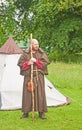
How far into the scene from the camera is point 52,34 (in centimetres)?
2977

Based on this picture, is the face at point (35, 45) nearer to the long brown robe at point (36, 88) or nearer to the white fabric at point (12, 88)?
the long brown robe at point (36, 88)

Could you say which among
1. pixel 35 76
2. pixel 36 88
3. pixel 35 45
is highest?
pixel 35 45

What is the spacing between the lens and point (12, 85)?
1127cm

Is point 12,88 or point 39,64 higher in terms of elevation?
point 39,64

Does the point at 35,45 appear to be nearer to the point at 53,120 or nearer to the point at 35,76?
the point at 35,76

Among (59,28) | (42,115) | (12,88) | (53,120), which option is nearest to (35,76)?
(42,115)

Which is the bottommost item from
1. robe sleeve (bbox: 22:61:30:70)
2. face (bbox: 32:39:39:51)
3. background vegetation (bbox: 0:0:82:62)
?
background vegetation (bbox: 0:0:82:62)

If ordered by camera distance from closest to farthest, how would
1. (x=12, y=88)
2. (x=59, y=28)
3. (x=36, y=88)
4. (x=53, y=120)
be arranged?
(x=36, y=88), (x=53, y=120), (x=12, y=88), (x=59, y=28)

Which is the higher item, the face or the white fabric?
the face

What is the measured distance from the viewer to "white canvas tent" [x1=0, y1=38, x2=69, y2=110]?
1093cm

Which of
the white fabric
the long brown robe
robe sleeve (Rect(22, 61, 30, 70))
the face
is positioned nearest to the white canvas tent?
the white fabric

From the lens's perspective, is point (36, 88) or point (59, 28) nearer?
point (36, 88)

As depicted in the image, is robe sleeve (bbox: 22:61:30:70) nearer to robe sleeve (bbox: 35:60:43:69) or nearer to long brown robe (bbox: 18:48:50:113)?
long brown robe (bbox: 18:48:50:113)

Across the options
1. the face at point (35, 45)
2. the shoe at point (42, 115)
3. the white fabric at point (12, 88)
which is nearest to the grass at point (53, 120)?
the shoe at point (42, 115)
